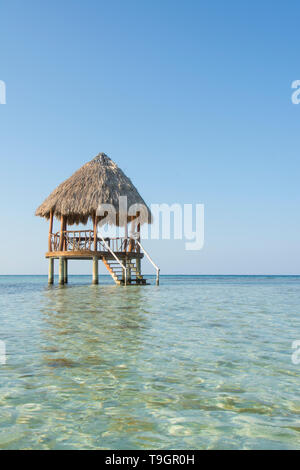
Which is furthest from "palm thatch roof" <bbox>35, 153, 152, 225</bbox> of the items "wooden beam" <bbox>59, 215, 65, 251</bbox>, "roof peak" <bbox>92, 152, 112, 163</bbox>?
"wooden beam" <bbox>59, 215, 65, 251</bbox>

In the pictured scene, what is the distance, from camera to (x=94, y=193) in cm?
2033

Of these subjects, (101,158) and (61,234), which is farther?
(101,158)

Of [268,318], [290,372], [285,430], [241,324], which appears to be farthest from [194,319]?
[285,430]

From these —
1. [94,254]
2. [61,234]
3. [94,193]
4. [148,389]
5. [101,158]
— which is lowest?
[148,389]

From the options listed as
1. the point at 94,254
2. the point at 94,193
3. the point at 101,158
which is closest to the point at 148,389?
the point at 94,254

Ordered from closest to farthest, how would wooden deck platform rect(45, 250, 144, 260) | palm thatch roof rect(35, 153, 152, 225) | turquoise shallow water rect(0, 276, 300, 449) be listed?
turquoise shallow water rect(0, 276, 300, 449), wooden deck platform rect(45, 250, 144, 260), palm thatch roof rect(35, 153, 152, 225)

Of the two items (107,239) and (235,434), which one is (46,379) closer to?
(235,434)

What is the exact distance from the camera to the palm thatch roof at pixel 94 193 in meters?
20.3

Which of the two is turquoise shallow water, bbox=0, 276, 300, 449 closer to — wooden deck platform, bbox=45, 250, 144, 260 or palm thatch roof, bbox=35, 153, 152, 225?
wooden deck platform, bbox=45, 250, 144, 260

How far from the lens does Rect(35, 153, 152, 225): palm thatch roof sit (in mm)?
20266

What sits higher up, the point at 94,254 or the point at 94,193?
the point at 94,193

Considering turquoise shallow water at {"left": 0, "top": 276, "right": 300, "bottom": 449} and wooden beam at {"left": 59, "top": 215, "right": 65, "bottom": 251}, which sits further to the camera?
wooden beam at {"left": 59, "top": 215, "right": 65, "bottom": 251}

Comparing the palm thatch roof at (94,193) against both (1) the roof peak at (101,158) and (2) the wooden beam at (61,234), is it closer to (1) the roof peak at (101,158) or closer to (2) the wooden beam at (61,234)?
(1) the roof peak at (101,158)

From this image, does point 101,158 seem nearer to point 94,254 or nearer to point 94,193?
point 94,193
